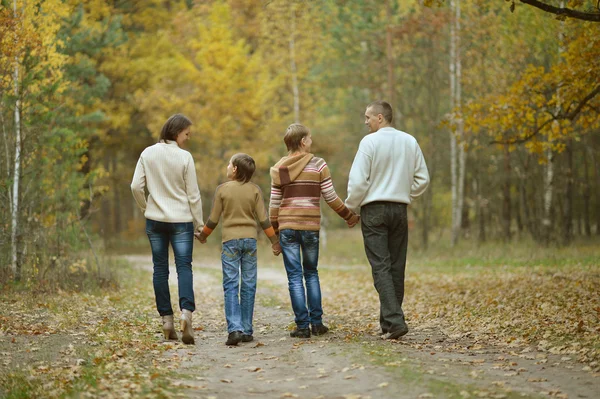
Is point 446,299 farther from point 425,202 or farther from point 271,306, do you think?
point 425,202

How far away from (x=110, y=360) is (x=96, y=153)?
85.1 ft

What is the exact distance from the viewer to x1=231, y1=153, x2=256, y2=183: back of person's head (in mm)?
7543

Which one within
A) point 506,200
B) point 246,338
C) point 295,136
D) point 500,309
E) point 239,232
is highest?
point 295,136

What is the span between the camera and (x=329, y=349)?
6785mm

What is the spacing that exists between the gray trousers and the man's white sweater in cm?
11

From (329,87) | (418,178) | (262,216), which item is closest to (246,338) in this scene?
(262,216)

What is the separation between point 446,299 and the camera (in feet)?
37.8

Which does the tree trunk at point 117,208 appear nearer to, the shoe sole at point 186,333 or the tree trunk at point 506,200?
the tree trunk at point 506,200

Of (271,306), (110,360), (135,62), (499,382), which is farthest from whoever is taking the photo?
(135,62)

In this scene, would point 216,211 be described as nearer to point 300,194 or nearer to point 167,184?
point 167,184

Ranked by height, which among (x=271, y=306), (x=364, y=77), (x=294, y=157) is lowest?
(x=271, y=306)

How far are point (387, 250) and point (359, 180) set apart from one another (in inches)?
29.6

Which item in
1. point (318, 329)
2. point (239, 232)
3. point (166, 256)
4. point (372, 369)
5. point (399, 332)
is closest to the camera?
point (372, 369)

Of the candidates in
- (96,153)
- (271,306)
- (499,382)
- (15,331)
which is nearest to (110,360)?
(15,331)
